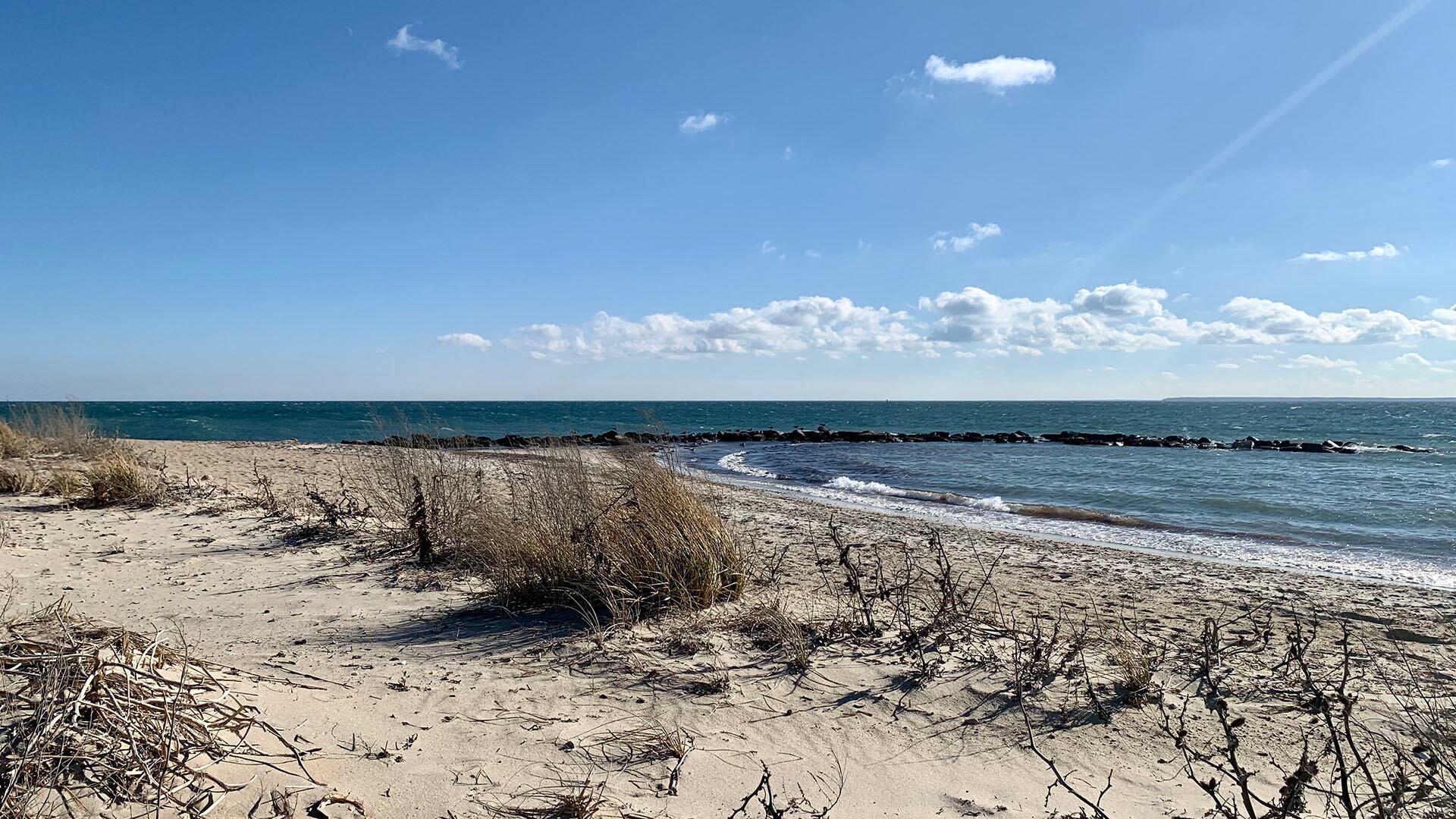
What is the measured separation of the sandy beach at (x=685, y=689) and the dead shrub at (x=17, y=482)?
3.35 meters

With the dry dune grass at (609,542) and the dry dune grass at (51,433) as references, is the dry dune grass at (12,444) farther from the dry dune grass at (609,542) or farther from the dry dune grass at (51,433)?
the dry dune grass at (609,542)

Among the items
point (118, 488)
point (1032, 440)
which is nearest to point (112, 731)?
point (118, 488)

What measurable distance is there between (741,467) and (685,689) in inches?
797

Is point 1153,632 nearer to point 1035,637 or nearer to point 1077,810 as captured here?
point 1035,637

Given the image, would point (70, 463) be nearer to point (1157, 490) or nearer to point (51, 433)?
point (51, 433)

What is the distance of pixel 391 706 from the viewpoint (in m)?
3.57

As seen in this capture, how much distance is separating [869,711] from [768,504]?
10494 mm

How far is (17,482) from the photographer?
32.3 ft

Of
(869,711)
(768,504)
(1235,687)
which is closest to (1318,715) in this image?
(1235,687)

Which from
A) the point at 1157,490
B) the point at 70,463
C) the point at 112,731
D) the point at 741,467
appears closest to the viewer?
the point at 112,731

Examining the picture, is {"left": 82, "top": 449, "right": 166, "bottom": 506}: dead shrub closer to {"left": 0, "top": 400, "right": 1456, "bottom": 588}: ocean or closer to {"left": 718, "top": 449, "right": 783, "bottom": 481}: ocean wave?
{"left": 0, "top": 400, "right": 1456, "bottom": 588}: ocean

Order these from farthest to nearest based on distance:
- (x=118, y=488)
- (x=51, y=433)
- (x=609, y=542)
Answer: (x=51, y=433) < (x=118, y=488) < (x=609, y=542)

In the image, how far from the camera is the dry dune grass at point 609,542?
16.4 ft

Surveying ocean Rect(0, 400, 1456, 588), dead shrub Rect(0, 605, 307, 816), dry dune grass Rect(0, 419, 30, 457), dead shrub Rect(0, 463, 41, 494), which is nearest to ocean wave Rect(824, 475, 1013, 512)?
ocean Rect(0, 400, 1456, 588)
